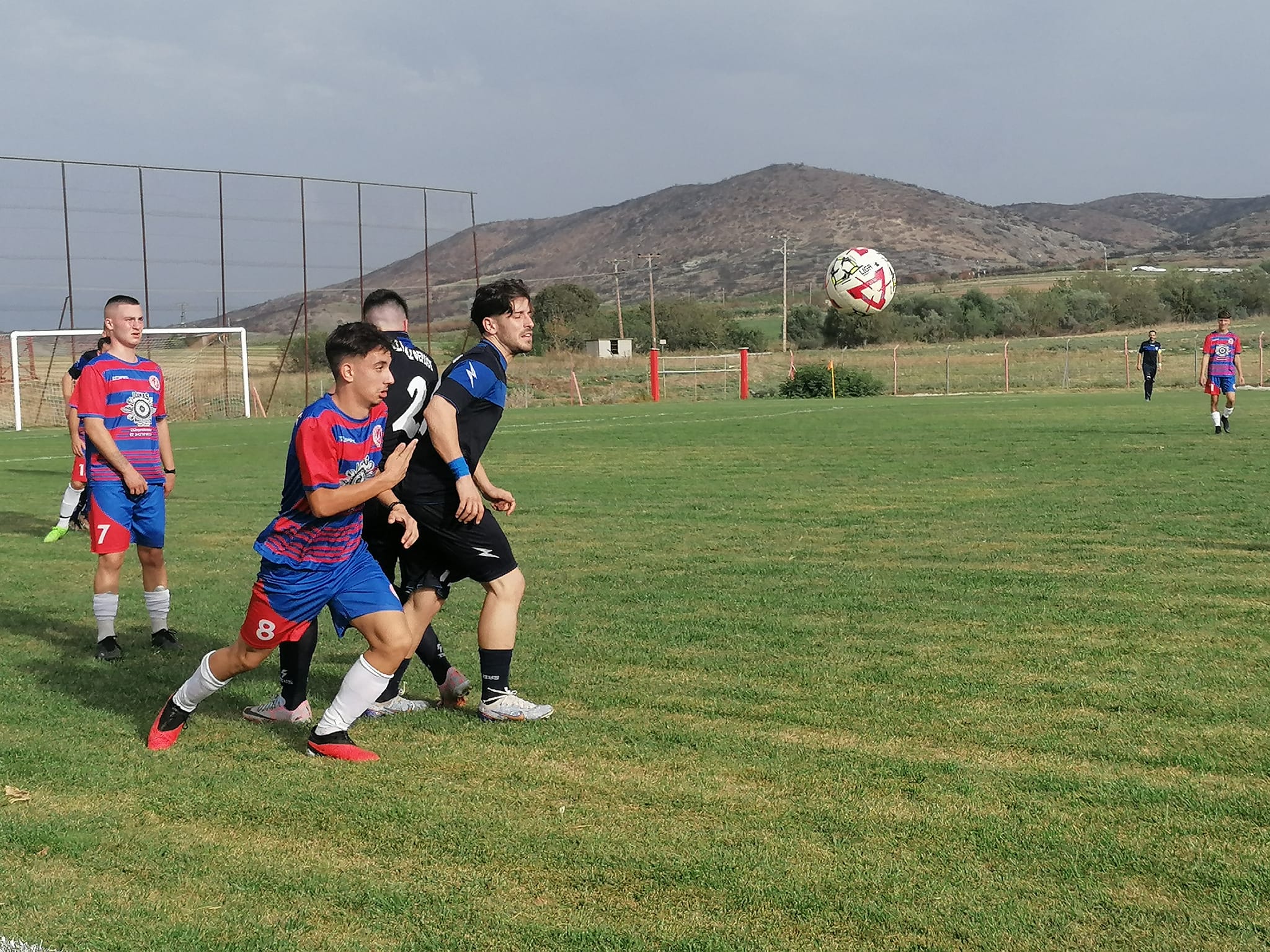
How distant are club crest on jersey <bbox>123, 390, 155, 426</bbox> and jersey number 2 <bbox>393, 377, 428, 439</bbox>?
269 cm

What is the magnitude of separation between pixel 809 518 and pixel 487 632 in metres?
6.84

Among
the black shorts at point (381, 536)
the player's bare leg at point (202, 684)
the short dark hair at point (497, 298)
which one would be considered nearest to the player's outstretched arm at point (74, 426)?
the black shorts at point (381, 536)

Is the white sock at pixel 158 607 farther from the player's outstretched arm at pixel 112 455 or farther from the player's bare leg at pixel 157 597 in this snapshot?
the player's outstretched arm at pixel 112 455

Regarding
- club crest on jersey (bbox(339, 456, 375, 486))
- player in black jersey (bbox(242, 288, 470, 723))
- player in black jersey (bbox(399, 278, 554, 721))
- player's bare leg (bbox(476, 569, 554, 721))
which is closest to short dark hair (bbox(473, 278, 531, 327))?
player in black jersey (bbox(399, 278, 554, 721))

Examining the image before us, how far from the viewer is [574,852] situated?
3.97 meters

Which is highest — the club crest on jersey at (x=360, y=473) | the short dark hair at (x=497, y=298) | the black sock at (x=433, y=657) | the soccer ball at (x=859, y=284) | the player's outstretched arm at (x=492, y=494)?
the soccer ball at (x=859, y=284)

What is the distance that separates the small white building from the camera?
247ft

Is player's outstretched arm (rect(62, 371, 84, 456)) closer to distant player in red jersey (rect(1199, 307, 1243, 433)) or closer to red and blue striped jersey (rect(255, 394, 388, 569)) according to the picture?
red and blue striped jersey (rect(255, 394, 388, 569))

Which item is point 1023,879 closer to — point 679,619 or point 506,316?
point 506,316

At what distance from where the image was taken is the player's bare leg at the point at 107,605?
705cm

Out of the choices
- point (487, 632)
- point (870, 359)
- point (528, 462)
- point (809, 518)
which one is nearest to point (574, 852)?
point (487, 632)

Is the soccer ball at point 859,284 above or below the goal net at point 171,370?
above

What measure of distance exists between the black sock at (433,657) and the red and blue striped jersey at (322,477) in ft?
3.07

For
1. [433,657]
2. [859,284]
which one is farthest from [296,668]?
[859,284]
